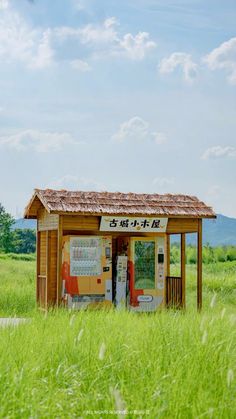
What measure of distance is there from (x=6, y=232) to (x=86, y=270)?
80.3ft

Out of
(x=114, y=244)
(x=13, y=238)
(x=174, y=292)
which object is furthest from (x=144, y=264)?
(x=13, y=238)

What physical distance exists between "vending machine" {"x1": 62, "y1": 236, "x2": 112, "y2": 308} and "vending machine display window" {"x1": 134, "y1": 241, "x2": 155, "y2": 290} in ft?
2.07

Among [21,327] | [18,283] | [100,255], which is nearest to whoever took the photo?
[21,327]

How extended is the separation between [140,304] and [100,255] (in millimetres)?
1384

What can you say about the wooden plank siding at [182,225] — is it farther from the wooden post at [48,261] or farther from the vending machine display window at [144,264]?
the wooden post at [48,261]

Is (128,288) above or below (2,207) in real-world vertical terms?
below

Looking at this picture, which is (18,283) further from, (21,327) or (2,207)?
(2,207)

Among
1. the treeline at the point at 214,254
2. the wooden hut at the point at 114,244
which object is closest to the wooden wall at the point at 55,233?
the wooden hut at the point at 114,244

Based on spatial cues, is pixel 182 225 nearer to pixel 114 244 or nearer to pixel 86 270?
pixel 114 244

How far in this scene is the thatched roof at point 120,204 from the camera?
1520 cm

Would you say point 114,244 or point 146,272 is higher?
point 114,244

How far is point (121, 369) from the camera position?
6477mm

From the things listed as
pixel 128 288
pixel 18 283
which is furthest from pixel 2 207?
pixel 128 288

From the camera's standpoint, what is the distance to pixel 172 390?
5.37 metres
